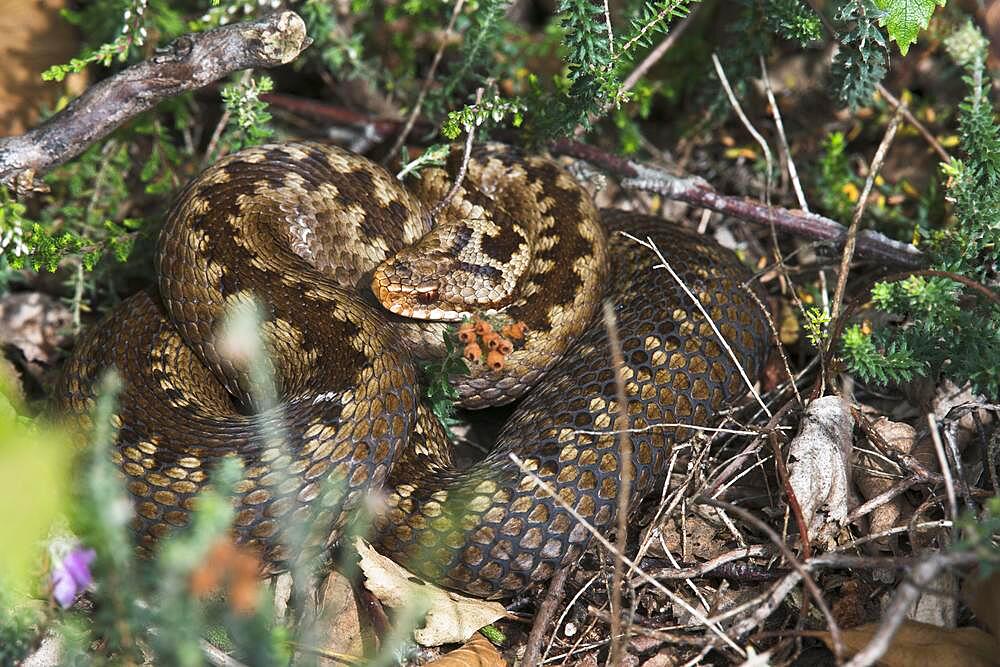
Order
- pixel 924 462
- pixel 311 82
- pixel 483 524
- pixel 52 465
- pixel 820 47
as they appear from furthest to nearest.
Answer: pixel 311 82 → pixel 820 47 → pixel 924 462 → pixel 483 524 → pixel 52 465

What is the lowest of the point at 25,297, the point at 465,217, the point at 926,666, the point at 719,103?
the point at 926,666

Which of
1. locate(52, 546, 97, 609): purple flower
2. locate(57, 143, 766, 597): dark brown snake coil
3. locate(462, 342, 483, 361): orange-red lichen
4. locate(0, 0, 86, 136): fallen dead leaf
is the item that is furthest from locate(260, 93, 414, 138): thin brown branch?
locate(52, 546, 97, 609): purple flower

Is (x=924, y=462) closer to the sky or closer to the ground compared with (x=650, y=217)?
closer to the ground

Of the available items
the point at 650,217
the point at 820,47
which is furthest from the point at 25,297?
the point at 820,47

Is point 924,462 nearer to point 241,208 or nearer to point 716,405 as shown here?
point 716,405

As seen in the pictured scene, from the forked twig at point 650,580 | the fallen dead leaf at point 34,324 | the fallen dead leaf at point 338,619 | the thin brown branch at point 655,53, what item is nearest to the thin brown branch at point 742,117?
the thin brown branch at point 655,53

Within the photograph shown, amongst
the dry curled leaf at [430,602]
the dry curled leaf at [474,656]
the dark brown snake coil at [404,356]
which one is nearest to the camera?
the dry curled leaf at [474,656]

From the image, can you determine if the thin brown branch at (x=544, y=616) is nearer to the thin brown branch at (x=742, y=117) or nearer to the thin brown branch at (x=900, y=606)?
the thin brown branch at (x=900, y=606)
